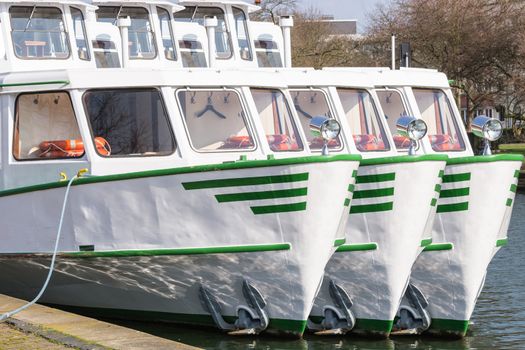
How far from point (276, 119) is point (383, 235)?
1771 mm

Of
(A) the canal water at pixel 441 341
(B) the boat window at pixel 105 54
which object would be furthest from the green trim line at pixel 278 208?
(B) the boat window at pixel 105 54

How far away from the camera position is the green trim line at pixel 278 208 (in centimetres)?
1177

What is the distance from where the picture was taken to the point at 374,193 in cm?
1268

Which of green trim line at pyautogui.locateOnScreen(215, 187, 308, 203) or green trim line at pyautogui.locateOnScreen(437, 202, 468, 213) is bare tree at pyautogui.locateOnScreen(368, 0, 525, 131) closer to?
green trim line at pyautogui.locateOnScreen(437, 202, 468, 213)

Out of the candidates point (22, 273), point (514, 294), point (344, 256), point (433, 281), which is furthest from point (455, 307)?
point (22, 273)

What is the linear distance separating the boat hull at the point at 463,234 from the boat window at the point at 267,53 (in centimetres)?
526

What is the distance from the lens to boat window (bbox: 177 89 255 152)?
504 inches

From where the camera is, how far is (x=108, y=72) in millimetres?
12703

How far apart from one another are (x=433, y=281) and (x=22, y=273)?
4529 millimetres

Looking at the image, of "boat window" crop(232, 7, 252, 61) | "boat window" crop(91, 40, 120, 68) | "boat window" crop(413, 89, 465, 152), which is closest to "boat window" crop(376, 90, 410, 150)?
"boat window" crop(413, 89, 465, 152)

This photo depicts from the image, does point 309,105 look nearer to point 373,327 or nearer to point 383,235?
point 383,235

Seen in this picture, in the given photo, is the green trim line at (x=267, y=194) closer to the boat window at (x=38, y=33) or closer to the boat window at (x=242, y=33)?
the boat window at (x=38, y=33)

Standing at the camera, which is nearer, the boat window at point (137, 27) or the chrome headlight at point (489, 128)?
the chrome headlight at point (489, 128)

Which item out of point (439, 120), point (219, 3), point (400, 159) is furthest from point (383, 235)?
point (219, 3)
